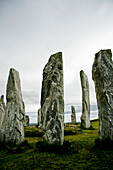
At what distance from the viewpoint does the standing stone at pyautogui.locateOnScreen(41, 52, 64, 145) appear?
548 cm

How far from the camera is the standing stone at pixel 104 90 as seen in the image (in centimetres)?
579

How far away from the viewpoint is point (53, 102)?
19.0ft

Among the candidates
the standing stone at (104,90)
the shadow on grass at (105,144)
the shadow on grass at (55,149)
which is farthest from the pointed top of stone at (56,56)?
the shadow on grass at (105,144)

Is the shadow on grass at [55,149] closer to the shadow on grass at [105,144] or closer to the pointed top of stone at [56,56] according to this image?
the shadow on grass at [105,144]

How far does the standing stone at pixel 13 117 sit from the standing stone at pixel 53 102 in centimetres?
169

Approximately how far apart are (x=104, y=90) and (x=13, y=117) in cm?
474

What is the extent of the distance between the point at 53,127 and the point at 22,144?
2314 mm

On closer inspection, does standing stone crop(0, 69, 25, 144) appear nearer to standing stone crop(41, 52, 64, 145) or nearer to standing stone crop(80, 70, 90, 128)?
standing stone crop(41, 52, 64, 145)

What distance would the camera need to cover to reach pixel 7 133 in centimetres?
664

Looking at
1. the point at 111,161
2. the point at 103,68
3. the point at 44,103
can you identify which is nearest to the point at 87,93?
the point at 103,68

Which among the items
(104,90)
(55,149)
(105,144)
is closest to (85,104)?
(104,90)

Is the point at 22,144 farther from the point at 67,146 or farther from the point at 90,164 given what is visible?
the point at 90,164

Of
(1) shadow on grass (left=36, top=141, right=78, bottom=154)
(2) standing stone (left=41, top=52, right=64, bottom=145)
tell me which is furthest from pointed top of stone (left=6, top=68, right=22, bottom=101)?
(1) shadow on grass (left=36, top=141, right=78, bottom=154)

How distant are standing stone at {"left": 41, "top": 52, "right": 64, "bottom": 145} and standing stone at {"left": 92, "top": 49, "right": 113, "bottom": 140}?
5.96 ft
